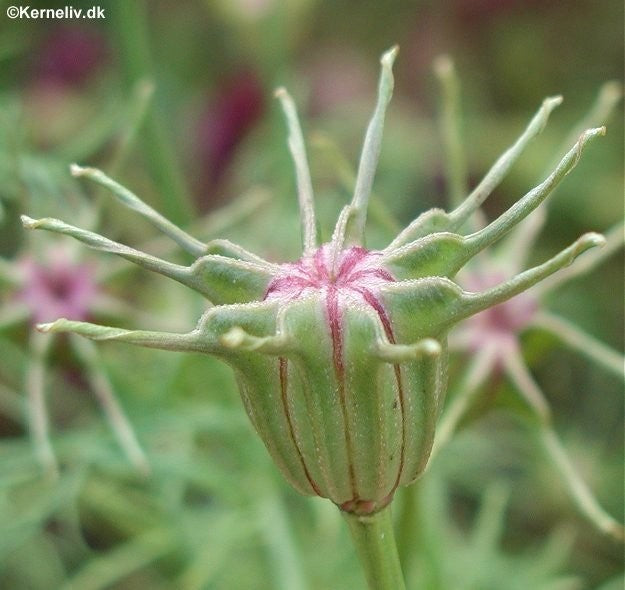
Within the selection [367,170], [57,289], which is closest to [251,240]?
[57,289]

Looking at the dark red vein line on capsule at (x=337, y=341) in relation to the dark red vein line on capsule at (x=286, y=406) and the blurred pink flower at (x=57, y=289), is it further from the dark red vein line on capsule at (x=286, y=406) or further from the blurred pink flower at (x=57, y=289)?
the blurred pink flower at (x=57, y=289)

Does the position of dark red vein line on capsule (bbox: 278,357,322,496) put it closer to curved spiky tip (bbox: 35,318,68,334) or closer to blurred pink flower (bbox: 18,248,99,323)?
curved spiky tip (bbox: 35,318,68,334)

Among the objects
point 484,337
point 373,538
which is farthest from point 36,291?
point 373,538

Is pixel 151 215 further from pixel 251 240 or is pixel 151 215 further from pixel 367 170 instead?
pixel 251 240

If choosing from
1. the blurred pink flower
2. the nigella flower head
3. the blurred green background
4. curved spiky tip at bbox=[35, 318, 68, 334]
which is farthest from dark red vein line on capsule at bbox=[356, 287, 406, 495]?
the blurred pink flower

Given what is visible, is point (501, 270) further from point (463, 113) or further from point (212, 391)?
point (463, 113)
